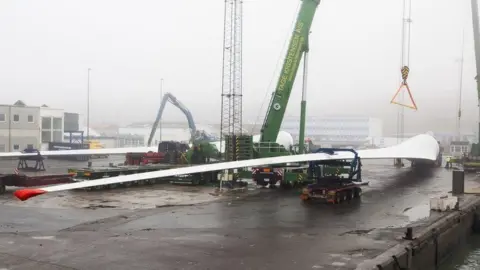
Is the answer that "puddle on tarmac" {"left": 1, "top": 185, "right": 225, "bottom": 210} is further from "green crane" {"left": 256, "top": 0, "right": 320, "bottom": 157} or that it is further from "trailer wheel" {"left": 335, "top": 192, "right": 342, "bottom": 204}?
"trailer wheel" {"left": 335, "top": 192, "right": 342, "bottom": 204}

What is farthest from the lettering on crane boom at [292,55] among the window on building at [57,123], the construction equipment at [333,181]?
the window on building at [57,123]

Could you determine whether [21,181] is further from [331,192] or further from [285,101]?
[331,192]

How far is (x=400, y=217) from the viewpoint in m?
18.1

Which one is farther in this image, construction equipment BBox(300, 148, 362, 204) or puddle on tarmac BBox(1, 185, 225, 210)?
construction equipment BBox(300, 148, 362, 204)

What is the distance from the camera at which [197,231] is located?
49.8ft

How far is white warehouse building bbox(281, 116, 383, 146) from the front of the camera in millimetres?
69375

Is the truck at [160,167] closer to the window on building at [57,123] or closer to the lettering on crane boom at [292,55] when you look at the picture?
the lettering on crane boom at [292,55]

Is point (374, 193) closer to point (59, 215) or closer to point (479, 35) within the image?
point (59, 215)

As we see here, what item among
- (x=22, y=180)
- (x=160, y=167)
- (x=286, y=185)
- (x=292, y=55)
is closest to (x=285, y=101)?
(x=292, y=55)

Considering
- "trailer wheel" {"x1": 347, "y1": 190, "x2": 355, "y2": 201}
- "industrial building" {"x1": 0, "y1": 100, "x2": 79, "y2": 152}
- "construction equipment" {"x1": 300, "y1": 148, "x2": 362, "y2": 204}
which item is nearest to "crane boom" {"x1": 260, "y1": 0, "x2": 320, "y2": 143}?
"construction equipment" {"x1": 300, "y1": 148, "x2": 362, "y2": 204}

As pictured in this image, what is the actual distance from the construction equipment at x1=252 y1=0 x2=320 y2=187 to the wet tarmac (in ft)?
11.2

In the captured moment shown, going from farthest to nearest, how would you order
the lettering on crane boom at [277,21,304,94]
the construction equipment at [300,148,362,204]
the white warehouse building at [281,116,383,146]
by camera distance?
the white warehouse building at [281,116,383,146] < the lettering on crane boom at [277,21,304,94] < the construction equipment at [300,148,362,204]

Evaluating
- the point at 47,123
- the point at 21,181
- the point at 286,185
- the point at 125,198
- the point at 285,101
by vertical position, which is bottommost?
the point at 125,198

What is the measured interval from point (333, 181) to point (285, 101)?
7.97m
